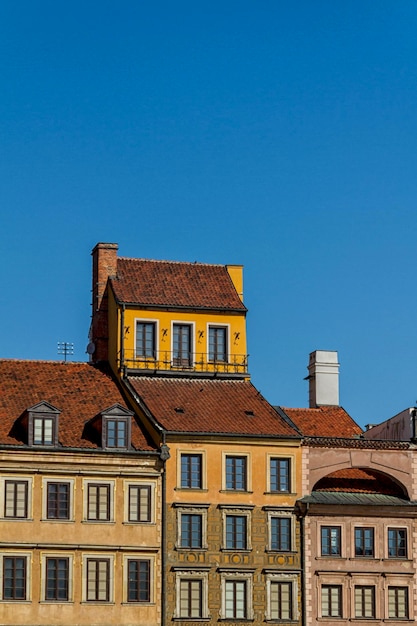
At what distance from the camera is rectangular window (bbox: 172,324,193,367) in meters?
95.9

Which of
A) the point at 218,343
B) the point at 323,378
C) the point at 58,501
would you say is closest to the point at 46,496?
the point at 58,501

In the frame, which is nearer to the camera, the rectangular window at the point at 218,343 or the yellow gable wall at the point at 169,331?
the yellow gable wall at the point at 169,331

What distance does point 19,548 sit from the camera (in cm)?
8656

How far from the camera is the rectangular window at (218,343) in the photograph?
317 ft

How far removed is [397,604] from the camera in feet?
299

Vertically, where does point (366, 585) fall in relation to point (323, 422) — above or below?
below

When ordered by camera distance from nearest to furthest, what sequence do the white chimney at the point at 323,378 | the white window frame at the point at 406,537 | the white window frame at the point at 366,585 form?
the white window frame at the point at 366,585
the white window frame at the point at 406,537
the white chimney at the point at 323,378

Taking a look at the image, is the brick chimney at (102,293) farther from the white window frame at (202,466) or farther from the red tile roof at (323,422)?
the white window frame at (202,466)

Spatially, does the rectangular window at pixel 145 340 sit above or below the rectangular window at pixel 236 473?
above

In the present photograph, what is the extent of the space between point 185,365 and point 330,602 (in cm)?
1395

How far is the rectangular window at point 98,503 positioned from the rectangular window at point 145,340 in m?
9.15

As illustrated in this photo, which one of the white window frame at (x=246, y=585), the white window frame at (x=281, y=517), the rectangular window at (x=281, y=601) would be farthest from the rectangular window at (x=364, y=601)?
the white window frame at (x=246, y=585)

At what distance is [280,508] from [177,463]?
533 centimetres

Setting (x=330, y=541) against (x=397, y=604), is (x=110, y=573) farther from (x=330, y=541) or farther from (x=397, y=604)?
(x=397, y=604)
